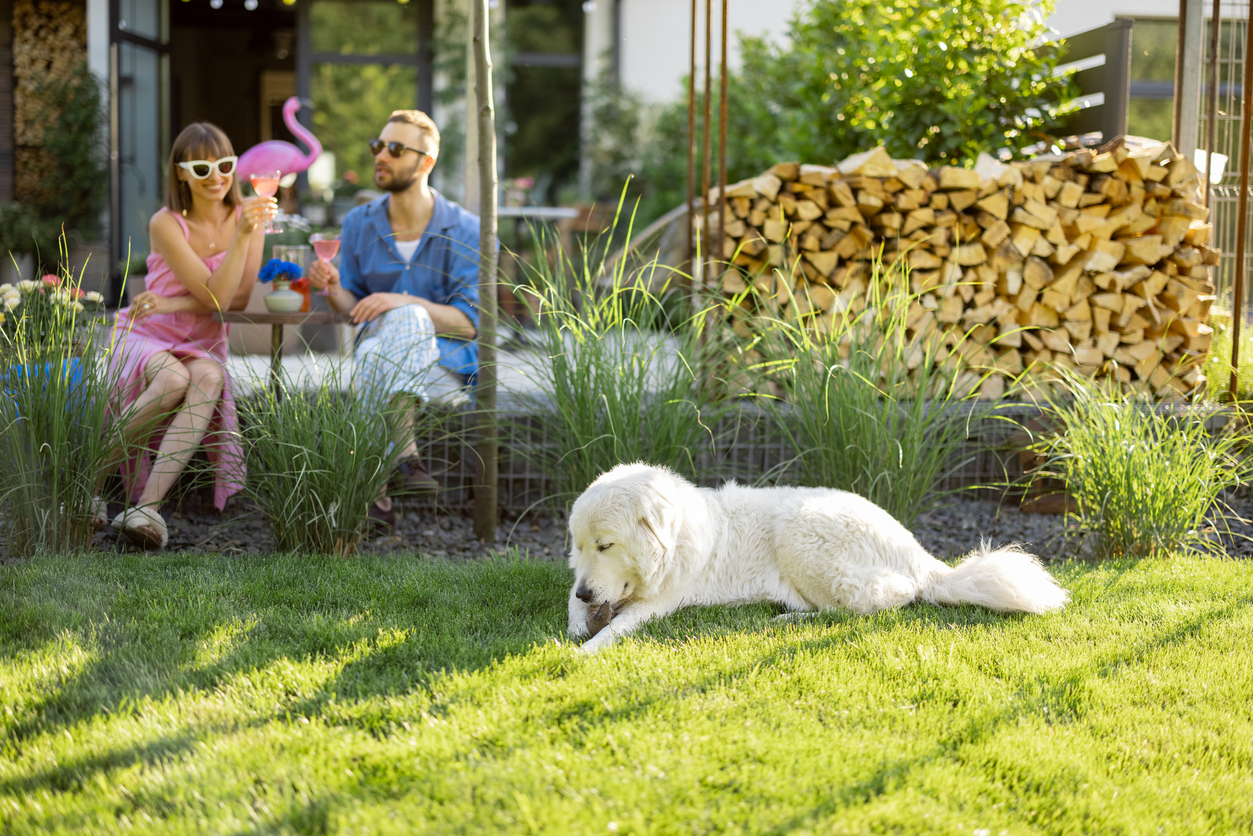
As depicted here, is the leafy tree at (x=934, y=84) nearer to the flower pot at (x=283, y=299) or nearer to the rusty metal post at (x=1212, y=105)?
the rusty metal post at (x=1212, y=105)

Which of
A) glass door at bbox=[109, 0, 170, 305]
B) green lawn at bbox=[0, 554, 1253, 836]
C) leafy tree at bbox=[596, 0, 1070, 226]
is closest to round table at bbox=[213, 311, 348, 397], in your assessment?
green lawn at bbox=[0, 554, 1253, 836]

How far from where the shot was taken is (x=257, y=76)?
1416cm

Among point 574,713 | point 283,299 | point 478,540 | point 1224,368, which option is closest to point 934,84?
point 1224,368

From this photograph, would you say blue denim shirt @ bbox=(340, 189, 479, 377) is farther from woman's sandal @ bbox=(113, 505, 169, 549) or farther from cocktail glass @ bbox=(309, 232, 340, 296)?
woman's sandal @ bbox=(113, 505, 169, 549)

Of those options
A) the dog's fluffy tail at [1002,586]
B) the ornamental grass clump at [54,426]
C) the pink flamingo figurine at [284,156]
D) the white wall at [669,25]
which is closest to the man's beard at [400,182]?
the pink flamingo figurine at [284,156]

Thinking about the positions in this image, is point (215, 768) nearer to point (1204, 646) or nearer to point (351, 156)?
point (1204, 646)

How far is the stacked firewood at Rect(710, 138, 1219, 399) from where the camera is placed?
14.0 ft

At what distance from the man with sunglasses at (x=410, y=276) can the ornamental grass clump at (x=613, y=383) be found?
0.38 metres

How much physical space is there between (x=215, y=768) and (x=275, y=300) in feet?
6.17

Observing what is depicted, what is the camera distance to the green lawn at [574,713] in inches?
63.4

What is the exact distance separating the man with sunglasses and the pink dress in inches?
17.1

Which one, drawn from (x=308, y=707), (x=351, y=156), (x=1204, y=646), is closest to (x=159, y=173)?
(x=351, y=156)

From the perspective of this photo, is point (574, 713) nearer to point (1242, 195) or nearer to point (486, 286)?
point (486, 286)

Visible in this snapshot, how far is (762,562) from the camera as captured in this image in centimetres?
270
